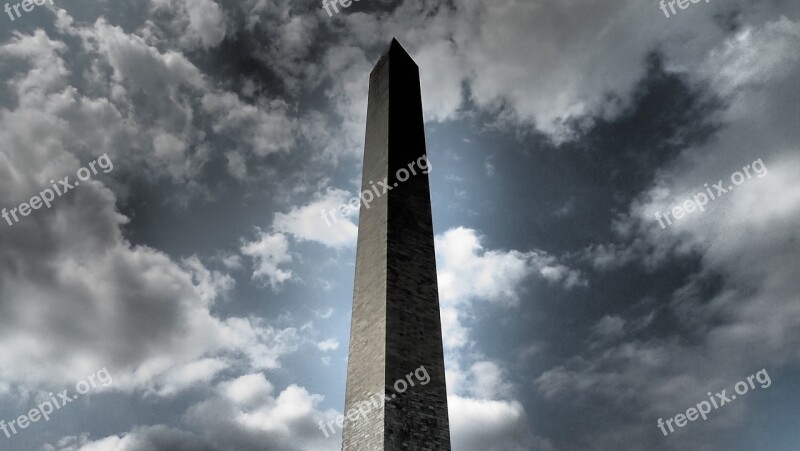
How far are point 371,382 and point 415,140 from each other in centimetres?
727

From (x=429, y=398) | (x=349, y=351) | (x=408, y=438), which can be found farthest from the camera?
(x=349, y=351)

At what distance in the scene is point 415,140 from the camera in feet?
52.7

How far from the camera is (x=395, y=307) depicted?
39.1ft

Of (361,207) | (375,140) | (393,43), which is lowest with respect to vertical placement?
(361,207)

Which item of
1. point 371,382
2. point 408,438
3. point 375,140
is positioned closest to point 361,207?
point 375,140

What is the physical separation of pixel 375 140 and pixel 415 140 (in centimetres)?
110

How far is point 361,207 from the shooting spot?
14867 mm

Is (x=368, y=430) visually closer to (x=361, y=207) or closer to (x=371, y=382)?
(x=371, y=382)

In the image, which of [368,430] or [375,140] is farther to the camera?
[375,140]

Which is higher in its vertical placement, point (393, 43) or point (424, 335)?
point (393, 43)

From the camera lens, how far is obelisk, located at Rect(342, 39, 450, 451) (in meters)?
10.8

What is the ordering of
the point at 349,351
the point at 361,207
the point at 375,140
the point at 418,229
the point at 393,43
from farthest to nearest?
the point at 393,43, the point at 375,140, the point at 361,207, the point at 418,229, the point at 349,351

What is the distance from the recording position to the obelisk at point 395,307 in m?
10.8

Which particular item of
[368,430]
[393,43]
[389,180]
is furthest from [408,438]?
[393,43]
